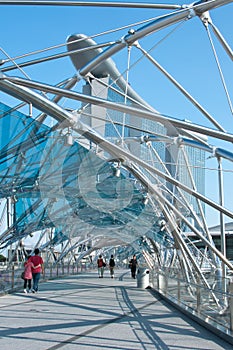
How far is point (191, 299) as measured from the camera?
533 inches

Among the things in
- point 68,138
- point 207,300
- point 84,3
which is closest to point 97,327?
point 207,300

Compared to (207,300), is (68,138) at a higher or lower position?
higher

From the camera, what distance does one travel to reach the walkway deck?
8.78 m

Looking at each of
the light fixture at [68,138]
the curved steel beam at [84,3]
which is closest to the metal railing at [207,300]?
the light fixture at [68,138]

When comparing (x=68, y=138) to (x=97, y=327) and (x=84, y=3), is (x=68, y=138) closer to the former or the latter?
(x=84, y=3)

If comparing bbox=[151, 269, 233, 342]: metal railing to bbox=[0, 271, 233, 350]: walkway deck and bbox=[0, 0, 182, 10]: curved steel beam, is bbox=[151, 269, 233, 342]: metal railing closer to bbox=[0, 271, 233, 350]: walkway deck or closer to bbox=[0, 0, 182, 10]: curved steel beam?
bbox=[0, 271, 233, 350]: walkway deck

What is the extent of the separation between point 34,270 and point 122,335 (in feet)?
32.4

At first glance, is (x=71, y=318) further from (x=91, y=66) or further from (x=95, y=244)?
(x=95, y=244)

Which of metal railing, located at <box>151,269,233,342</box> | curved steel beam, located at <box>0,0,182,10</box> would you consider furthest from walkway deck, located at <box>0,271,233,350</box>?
curved steel beam, located at <box>0,0,182,10</box>

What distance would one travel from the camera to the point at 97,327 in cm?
1080

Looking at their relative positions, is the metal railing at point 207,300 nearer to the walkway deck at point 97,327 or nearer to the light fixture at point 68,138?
the walkway deck at point 97,327

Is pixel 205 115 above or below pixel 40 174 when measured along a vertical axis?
above

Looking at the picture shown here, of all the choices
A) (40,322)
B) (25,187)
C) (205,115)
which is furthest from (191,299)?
(25,187)

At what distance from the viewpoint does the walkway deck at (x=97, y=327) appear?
8781mm
